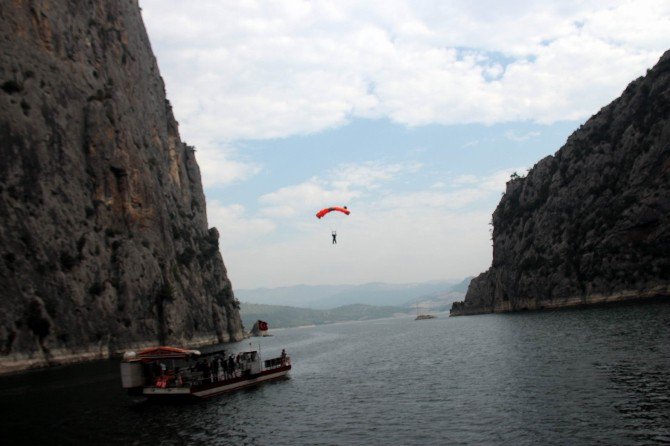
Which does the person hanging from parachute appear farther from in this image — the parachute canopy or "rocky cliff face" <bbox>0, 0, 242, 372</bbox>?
"rocky cliff face" <bbox>0, 0, 242, 372</bbox>

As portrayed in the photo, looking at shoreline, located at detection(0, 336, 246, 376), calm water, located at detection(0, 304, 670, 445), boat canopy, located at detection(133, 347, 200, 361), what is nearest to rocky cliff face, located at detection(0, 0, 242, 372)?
shoreline, located at detection(0, 336, 246, 376)

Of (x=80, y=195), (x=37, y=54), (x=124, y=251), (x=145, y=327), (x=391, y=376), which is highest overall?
(x=37, y=54)

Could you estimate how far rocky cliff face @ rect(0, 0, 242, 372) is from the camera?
257ft

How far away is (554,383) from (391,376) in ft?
58.8

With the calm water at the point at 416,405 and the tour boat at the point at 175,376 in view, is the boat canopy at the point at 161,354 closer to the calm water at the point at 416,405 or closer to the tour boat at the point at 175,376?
the tour boat at the point at 175,376

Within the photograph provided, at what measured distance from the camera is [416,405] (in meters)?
37.3

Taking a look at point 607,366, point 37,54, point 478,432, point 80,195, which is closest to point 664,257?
point 607,366

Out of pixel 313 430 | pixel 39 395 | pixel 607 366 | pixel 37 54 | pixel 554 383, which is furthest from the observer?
pixel 37 54

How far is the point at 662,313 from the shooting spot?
2985 inches

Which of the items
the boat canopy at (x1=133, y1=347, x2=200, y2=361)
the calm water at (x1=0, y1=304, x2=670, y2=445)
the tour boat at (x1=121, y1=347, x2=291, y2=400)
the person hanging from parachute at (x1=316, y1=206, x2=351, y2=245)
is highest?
the person hanging from parachute at (x1=316, y1=206, x2=351, y2=245)

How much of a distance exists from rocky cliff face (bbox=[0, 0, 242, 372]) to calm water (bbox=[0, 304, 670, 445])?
19.1m

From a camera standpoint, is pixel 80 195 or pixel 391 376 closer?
pixel 391 376

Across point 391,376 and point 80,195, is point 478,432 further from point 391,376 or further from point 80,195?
point 80,195

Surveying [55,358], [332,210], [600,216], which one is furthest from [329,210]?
[600,216]
